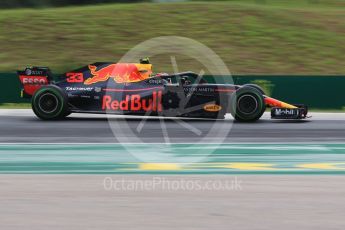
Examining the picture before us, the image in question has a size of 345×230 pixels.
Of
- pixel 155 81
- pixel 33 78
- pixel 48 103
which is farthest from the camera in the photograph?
pixel 33 78

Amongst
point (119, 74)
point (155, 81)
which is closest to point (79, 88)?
point (119, 74)

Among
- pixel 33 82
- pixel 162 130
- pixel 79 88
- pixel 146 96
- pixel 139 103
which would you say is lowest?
pixel 162 130

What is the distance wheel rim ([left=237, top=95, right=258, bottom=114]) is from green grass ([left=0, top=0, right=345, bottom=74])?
46.3 feet

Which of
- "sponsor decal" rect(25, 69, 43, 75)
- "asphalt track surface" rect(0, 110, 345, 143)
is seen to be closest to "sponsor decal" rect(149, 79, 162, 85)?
"asphalt track surface" rect(0, 110, 345, 143)

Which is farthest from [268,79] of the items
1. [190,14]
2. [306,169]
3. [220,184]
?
[190,14]

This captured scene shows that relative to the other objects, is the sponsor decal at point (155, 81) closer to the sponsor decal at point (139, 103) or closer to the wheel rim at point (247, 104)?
the sponsor decal at point (139, 103)

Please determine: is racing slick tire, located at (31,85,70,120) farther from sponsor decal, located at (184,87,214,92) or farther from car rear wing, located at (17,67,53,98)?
sponsor decal, located at (184,87,214,92)

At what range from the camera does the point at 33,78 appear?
52.4ft

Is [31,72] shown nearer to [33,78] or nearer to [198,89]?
[33,78]

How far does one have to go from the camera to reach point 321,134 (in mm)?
13625

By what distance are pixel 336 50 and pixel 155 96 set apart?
20.0 meters

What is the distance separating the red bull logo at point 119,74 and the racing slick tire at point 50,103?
0.64 meters

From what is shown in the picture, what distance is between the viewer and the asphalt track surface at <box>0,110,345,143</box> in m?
12.6

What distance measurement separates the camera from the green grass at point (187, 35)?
31047 millimetres
